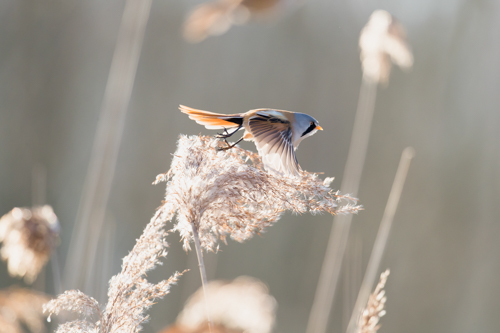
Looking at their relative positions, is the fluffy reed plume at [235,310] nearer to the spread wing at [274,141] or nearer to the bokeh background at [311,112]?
the spread wing at [274,141]

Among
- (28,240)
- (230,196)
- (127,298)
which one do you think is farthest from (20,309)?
(230,196)

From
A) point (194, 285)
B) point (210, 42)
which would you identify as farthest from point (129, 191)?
point (194, 285)

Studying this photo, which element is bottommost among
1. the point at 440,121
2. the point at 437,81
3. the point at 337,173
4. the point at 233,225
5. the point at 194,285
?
the point at 194,285

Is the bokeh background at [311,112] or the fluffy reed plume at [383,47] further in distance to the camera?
the bokeh background at [311,112]

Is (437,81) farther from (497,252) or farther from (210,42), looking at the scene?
(210,42)

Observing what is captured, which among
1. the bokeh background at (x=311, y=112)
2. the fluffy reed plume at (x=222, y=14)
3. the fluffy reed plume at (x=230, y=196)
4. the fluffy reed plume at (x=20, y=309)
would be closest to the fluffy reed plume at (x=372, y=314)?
the fluffy reed plume at (x=230, y=196)

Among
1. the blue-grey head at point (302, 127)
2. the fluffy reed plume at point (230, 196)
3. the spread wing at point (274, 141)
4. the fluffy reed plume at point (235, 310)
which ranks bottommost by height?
the fluffy reed plume at point (235, 310)

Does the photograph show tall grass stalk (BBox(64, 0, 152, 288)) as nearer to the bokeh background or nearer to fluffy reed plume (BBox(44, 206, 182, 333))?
fluffy reed plume (BBox(44, 206, 182, 333))
